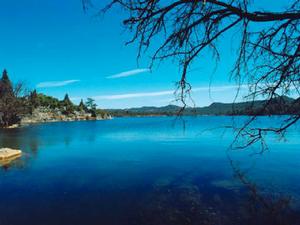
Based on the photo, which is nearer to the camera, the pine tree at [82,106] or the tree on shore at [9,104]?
the tree on shore at [9,104]

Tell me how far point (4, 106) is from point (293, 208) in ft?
192

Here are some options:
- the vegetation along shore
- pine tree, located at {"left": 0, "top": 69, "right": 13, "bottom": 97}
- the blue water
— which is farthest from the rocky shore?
the blue water

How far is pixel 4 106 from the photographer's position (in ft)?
178

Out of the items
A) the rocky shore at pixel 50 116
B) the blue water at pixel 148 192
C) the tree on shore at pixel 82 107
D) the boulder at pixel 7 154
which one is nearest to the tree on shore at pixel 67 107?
the rocky shore at pixel 50 116

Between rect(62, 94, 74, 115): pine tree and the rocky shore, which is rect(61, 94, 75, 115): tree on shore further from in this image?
the rocky shore

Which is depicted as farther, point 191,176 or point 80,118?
point 80,118

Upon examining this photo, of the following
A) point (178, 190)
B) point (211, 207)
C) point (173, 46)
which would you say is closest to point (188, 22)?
point (173, 46)

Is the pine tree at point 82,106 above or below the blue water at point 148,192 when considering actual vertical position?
above

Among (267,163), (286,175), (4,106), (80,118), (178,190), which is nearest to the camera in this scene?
(178,190)

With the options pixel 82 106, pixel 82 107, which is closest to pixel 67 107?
pixel 82 107

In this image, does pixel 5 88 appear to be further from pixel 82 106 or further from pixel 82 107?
pixel 82 106

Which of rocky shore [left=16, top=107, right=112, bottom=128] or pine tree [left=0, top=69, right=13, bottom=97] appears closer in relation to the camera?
pine tree [left=0, top=69, right=13, bottom=97]

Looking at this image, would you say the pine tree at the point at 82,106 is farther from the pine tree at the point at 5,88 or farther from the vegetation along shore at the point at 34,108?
the pine tree at the point at 5,88

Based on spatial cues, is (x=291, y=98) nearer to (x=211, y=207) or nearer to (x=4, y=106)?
(x=211, y=207)
